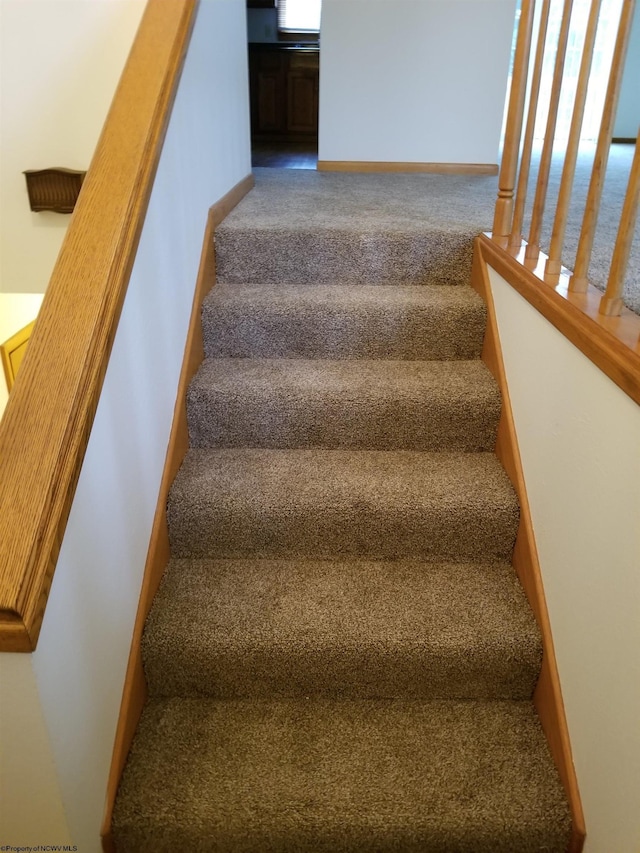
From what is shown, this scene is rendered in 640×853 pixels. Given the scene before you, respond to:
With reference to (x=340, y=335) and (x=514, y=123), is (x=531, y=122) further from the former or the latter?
(x=340, y=335)

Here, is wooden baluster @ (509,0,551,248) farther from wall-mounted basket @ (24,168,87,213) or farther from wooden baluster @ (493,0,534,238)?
A: wall-mounted basket @ (24,168,87,213)

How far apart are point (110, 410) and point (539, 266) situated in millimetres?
1113

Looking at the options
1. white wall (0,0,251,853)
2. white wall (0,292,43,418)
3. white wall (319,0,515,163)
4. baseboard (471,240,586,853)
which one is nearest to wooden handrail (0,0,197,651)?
white wall (0,0,251,853)

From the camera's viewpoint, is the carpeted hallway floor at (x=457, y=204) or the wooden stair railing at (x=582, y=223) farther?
the carpeted hallway floor at (x=457, y=204)

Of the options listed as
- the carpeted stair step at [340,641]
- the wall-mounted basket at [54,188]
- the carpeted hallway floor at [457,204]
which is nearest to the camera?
the carpeted stair step at [340,641]

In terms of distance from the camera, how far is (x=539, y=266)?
1598mm

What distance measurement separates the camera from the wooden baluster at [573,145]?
4.17 feet

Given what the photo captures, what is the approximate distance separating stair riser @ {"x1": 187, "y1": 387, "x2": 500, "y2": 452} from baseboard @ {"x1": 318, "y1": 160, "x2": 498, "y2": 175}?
219 cm

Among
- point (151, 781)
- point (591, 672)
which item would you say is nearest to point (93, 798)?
point (151, 781)

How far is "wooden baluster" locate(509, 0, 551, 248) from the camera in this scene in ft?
5.07

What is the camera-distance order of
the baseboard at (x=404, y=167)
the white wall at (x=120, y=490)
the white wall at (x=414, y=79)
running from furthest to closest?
1. the baseboard at (x=404, y=167)
2. the white wall at (x=414, y=79)
3. the white wall at (x=120, y=490)

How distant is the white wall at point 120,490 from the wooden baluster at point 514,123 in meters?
0.91

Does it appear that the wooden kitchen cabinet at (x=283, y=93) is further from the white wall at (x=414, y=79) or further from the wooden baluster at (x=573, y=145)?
the wooden baluster at (x=573, y=145)

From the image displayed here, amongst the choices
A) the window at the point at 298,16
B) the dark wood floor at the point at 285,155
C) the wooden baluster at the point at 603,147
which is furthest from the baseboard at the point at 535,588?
the window at the point at 298,16
